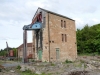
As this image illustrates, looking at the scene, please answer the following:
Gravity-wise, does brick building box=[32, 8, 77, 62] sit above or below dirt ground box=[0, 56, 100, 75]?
above

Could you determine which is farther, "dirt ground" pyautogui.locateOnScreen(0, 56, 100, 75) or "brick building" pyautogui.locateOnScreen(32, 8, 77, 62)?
"brick building" pyautogui.locateOnScreen(32, 8, 77, 62)

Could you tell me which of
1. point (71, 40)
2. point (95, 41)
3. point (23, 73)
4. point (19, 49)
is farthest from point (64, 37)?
point (19, 49)

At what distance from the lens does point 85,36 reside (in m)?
55.8

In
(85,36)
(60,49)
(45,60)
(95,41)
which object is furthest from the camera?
(85,36)

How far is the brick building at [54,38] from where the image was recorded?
30781mm

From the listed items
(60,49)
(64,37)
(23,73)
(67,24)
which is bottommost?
(23,73)

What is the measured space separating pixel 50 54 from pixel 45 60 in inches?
49.1

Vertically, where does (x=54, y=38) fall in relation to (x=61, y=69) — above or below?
above

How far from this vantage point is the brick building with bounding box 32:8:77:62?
30781mm

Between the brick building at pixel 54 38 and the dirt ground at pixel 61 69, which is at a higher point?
the brick building at pixel 54 38

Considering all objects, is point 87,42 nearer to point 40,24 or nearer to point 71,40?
point 71,40

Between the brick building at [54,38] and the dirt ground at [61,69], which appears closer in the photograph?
the dirt ground at [61,69]

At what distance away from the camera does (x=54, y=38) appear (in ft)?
104

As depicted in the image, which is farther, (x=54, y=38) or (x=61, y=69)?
(x=54, y=38)
